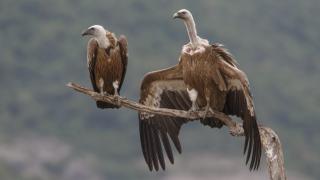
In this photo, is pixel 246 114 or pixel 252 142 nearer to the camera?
pixel 252 142

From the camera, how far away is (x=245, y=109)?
60.3 feet

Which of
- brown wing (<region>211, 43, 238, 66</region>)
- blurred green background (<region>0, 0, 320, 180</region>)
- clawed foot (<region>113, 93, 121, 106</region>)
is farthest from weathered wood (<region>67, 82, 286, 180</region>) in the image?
blurred green background (<region>0, 0, 320, 180</region>)

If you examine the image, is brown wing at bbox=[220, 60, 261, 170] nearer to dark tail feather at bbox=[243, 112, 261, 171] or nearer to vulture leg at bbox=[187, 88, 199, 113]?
dark tail feather at bbox=[243, 112, 261, 171]

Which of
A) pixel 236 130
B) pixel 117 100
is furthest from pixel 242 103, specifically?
pixel 117 100

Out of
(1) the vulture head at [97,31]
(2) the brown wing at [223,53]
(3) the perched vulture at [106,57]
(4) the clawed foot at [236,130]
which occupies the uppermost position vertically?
(1) the vulture head at [97,31]

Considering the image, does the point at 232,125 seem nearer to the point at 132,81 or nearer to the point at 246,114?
the point at 246,114

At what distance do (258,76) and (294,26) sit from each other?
10.1 metres

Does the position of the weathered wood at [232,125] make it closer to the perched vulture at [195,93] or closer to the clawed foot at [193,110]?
the clawed foot at [193,110]

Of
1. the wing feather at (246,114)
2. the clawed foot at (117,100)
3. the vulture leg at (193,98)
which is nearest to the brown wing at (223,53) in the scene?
the wing feather at (246,114)

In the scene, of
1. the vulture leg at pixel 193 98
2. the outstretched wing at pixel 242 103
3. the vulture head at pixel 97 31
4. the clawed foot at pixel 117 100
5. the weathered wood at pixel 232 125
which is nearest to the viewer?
the weathered wood at pixel 232 125

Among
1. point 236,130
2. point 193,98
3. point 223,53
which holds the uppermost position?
point 223,53

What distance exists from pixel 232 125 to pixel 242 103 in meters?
0.60

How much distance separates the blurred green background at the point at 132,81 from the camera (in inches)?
3113

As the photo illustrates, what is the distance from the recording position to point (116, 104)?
749 inches
